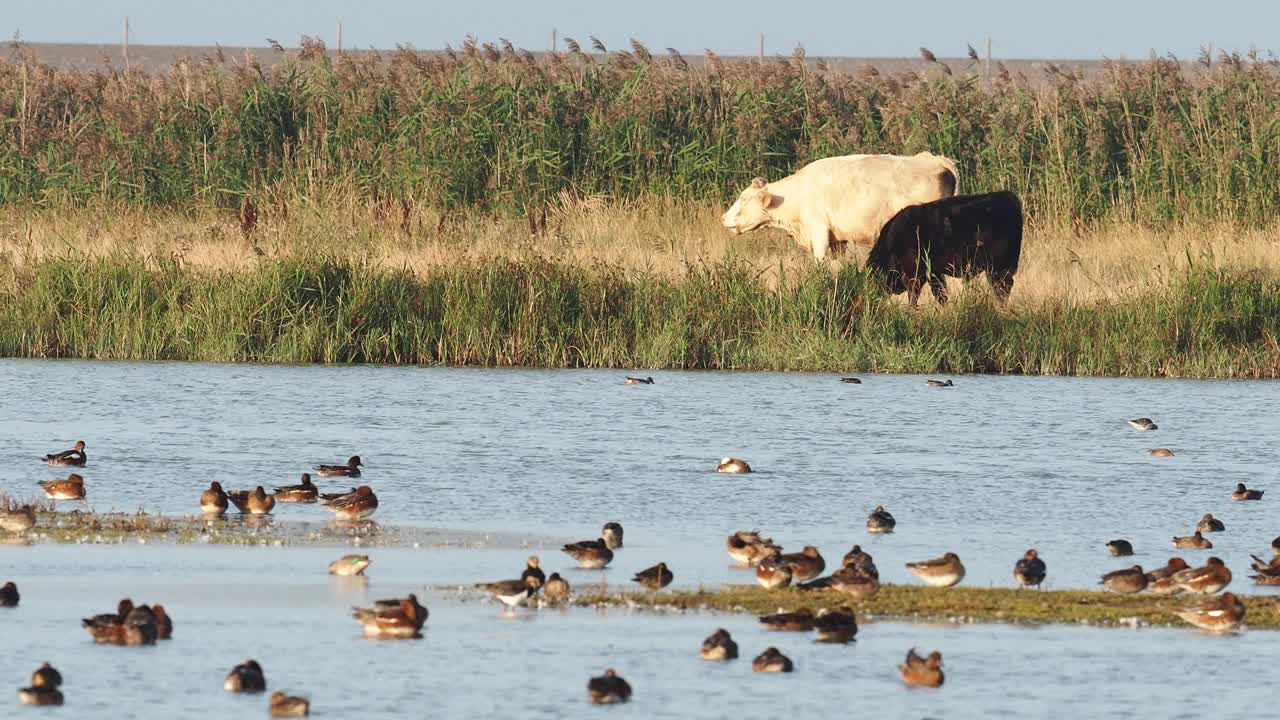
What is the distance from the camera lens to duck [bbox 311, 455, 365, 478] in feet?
45.7

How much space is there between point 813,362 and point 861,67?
7.59 meters

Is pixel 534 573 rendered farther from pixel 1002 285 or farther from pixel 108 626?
pixel 1002 285

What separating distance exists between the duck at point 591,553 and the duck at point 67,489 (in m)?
3.30

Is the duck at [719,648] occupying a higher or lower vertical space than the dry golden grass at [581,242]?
lower

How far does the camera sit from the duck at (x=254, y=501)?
40.7ft

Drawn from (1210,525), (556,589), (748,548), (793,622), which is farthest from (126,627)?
(1210,525)

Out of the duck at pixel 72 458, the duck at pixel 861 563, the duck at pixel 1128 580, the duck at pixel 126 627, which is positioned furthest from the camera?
the duck at pixel 72 458

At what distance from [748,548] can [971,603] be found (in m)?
1.26

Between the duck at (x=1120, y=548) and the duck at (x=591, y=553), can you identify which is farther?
the duck at (x=1120, y=548)

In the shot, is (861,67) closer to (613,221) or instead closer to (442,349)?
(613,221)

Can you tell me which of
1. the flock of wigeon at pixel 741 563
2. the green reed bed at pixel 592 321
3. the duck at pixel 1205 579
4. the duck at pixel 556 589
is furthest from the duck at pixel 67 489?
the green reed bed at pixel 592 321

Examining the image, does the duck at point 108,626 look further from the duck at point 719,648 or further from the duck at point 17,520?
the duck at point 17,520

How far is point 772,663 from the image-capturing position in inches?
337

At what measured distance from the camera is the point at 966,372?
21266 millimetres
